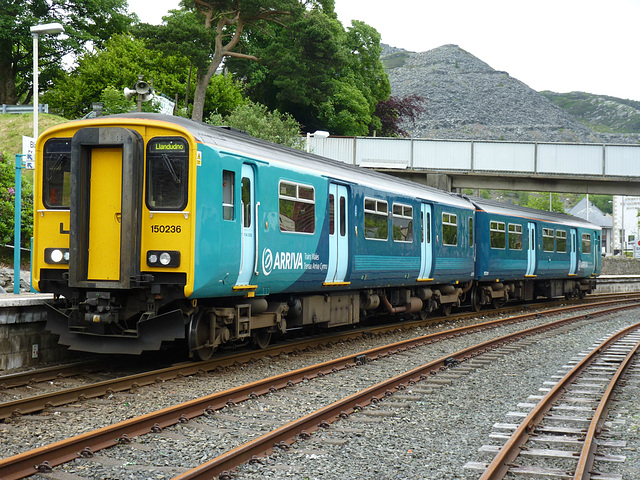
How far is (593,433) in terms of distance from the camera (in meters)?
6.91

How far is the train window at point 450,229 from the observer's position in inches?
725

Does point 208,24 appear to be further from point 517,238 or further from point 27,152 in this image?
point 27,152

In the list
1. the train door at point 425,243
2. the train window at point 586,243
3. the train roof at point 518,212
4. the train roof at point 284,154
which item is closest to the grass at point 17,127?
A: the train roof at point 518,212

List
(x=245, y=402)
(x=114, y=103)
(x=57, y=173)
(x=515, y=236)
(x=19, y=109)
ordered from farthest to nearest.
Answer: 1. (x=19, y=109)
2. (x=114, y=103)
3. (x=515, y=236)
4. (x=57, y=173)
5. (x=245, y=402)

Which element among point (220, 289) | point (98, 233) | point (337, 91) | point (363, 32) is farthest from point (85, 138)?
point (363, 32)

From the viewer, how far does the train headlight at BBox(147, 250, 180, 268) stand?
29.9ft

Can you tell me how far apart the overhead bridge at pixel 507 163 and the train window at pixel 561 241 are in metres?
4.01

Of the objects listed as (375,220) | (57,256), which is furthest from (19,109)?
(57,256)

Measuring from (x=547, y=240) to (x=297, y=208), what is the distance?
16013 millimetres

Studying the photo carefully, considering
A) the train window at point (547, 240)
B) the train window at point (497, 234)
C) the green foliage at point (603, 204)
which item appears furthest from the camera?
the green foliage at point (603, 204)

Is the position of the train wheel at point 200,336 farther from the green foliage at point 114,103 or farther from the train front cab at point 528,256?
the green foliage at point 114,103

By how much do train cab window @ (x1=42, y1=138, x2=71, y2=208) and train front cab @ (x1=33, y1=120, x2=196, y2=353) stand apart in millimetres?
220

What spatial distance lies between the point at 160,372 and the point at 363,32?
4805 centimetres

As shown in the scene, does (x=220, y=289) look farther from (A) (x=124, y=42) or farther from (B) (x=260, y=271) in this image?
(A) (x=124, y=42)
